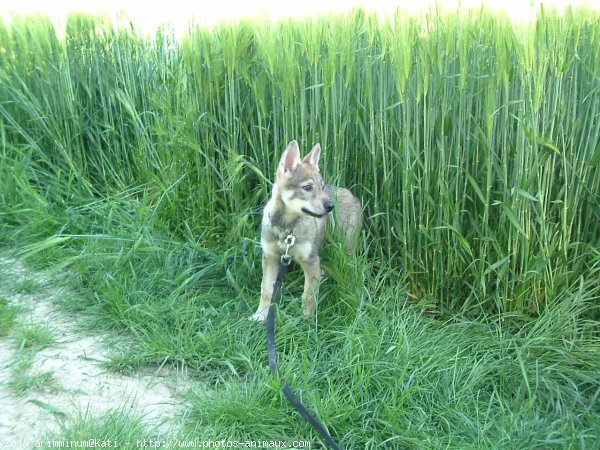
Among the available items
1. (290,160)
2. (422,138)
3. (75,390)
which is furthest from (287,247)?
(75,390)

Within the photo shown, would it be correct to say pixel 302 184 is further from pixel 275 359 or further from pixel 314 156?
pixel 275 359

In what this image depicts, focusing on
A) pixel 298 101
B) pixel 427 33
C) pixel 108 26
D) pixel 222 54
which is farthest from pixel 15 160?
pixel 427 33

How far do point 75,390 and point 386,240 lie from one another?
6.67 ft

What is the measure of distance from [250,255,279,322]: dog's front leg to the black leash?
118 millimetres

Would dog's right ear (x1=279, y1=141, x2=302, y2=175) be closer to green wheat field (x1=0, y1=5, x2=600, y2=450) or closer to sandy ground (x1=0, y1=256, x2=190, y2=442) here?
green wheat field (x1=0, y1=5, x2=600, y2=450)

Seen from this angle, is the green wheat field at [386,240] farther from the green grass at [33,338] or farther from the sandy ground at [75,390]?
the green grass at [33,338]

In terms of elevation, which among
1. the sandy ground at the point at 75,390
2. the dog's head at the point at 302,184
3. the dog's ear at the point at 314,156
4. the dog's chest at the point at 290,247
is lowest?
the sandy ground at the point at 75,390

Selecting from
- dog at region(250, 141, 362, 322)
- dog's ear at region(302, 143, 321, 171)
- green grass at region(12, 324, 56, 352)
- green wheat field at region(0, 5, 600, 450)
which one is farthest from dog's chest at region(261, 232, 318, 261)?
green grass at region(12, 324, 56, 352)

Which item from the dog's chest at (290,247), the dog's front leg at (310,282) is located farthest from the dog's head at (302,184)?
the dog's front leg at (310,282)

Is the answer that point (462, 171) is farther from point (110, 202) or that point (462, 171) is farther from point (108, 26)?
point (108, 26)

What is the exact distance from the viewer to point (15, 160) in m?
5.55

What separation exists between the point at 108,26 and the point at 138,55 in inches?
16.2

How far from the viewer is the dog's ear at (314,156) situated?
13.3ft

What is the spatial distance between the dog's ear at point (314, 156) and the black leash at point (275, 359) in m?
0.57
